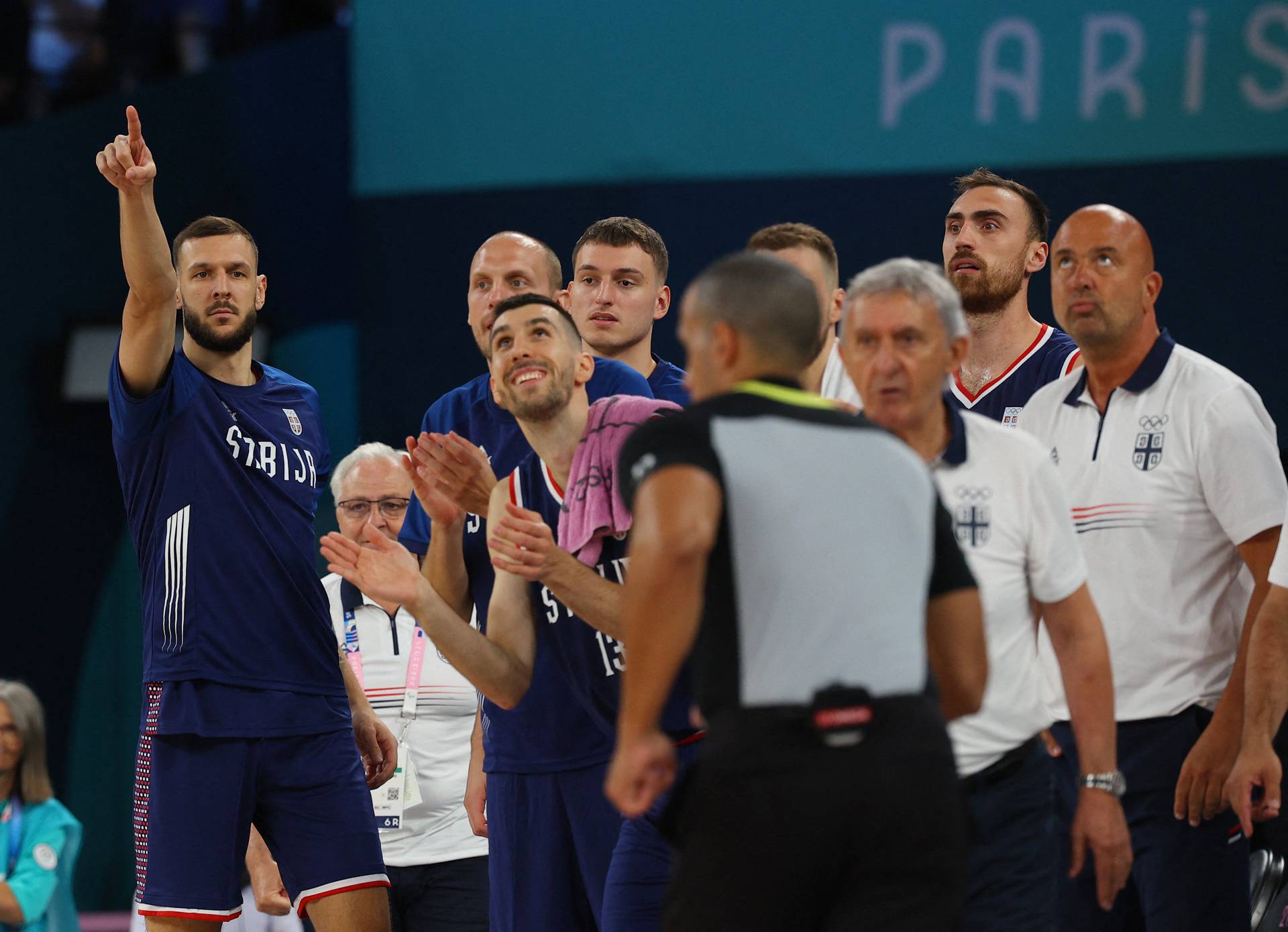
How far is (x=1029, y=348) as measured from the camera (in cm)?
481

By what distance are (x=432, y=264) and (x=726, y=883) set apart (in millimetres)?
5931

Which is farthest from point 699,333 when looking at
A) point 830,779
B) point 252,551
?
point 252,551

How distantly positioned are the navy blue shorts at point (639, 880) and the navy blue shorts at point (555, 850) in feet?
1.08

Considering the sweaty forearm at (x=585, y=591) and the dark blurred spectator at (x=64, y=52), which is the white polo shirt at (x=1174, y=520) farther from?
the dark blurred spectator at (x=64, y=52)

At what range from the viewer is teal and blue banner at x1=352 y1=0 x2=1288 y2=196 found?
7.43 meters

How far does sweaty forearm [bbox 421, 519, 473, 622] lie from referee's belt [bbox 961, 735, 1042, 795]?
1.60 metres

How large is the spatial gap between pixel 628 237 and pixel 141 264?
5.12 ft

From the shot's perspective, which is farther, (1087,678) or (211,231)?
(211,231)

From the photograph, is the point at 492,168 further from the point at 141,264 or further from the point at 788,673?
the point at 788,673

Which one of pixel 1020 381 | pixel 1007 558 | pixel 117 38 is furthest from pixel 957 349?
pixel 117 38

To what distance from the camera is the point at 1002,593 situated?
3182 mm

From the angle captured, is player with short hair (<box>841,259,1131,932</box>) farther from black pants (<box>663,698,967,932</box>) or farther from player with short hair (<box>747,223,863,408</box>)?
player with short hair (<box>747,223,863,408</box>)

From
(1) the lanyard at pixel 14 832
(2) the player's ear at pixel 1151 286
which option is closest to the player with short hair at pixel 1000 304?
(2) the player's ear at pixel 1151 286

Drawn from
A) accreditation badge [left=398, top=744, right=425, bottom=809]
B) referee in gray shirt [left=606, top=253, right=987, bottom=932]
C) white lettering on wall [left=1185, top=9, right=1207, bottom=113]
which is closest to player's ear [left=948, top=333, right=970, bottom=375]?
referee in gray shirt [left=606, top=253, right=987, bottom=932]
